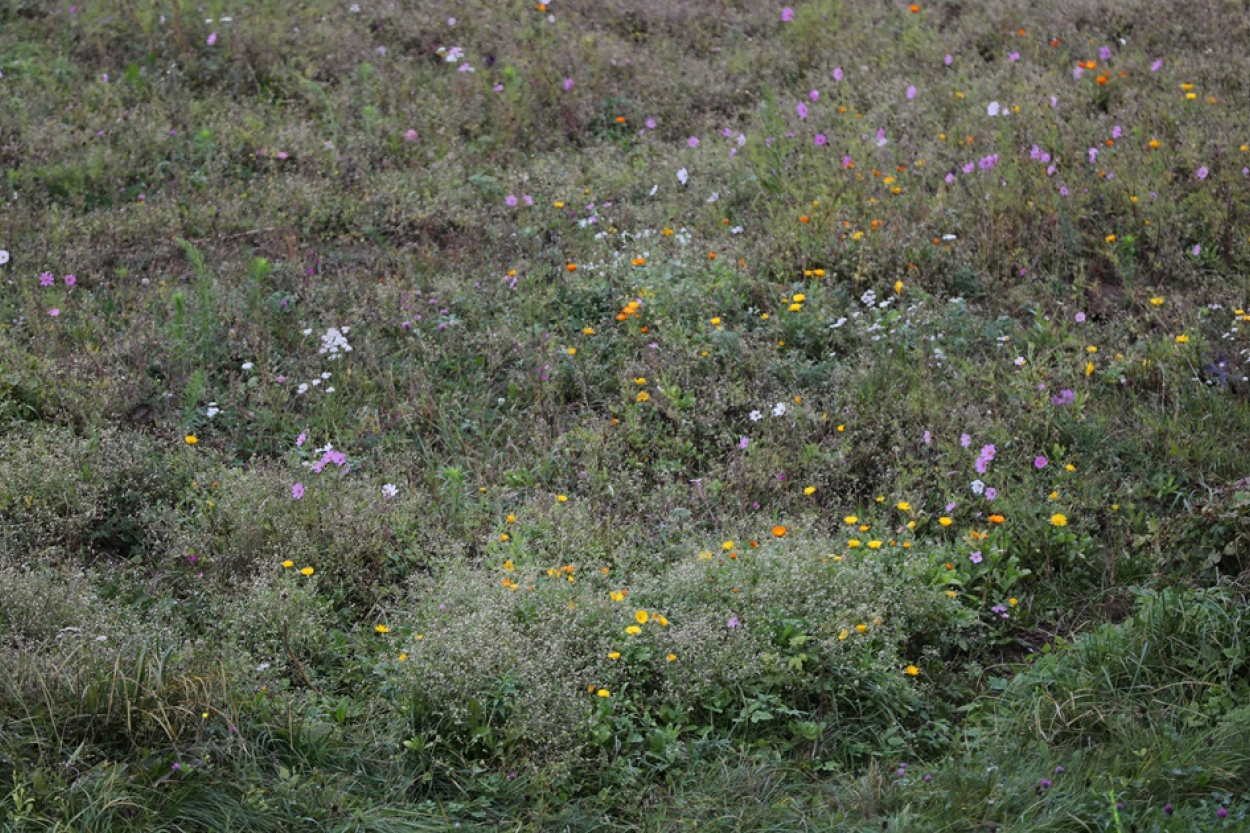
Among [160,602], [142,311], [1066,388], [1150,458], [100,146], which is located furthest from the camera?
[100,146]

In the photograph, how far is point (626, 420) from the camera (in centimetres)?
512

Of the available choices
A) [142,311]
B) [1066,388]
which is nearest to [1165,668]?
[1066,388]

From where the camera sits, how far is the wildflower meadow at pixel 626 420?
3.35 metres

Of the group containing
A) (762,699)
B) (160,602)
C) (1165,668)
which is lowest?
(160,602)

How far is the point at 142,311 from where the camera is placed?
19.2 ft

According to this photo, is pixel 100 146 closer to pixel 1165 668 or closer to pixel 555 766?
pixel 555 766

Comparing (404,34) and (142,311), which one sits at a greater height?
(404,34)

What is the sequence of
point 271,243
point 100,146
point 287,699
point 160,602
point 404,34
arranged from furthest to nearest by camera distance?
point 404,34 < point 100,146 < point 271,243 < point 160,602 < point 287,699

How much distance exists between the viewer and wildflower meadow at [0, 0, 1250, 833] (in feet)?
11.0

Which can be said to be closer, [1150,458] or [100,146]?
[1150,458]

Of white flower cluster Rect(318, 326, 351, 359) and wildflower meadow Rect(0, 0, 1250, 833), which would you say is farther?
white flower cluster Rect(318, 326, 351, 359)

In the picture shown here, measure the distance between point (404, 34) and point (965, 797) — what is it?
721 centimetres

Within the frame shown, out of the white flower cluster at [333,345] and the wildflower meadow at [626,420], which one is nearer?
the wildflower meadow at [626,420]

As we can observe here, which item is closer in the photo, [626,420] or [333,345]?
[626,420]
